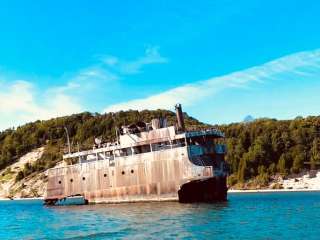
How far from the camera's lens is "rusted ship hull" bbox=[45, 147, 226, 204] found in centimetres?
→ 6391

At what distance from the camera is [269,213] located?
53469 mm

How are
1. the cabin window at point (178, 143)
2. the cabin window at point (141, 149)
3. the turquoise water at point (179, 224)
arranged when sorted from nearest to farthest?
1. the turquoise water at point (179, 224)
2. the cabin window at point (178, 143)
3. the cabin window at point (141, 149)

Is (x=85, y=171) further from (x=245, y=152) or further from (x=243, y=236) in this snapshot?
(x=245, y=152)

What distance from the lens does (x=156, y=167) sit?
6688 centimetres

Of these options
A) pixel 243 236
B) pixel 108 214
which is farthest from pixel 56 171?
pixel 243 236

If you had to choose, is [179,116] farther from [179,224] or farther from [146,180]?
[179,224]

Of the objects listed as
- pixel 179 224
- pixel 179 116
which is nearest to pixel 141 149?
pixel 179 116

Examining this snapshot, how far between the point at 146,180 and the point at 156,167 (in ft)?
7.99

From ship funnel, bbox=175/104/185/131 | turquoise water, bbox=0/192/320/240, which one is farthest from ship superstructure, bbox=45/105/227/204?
turquoise water, bbox=0/192/320/240

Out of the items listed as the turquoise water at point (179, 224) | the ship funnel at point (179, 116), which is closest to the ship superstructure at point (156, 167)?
the ship funnel at point (179, 116)

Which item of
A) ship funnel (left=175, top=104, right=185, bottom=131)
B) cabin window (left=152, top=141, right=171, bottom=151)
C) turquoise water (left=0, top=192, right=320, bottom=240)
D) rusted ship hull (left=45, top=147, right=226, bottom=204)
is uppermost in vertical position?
ship funnel (left=175, top=104, right=185, bottom=131)

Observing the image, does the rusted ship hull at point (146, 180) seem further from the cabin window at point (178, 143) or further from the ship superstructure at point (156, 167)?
the cabin window at point (178, 143)

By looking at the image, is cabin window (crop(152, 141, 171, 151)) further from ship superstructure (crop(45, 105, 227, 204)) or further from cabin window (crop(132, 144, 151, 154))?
cabin window (crop(132, 144, 151, 154))

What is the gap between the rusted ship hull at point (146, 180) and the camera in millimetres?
63906
